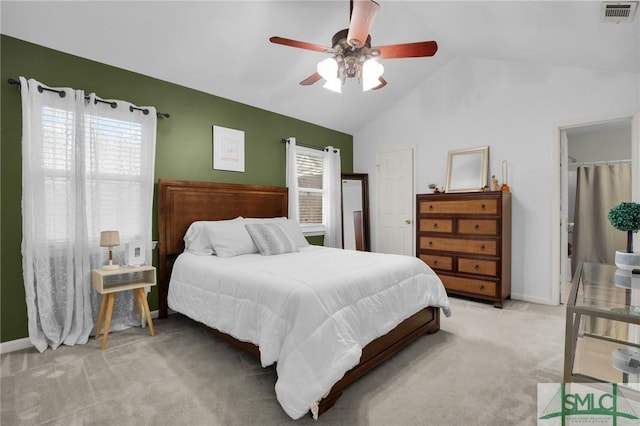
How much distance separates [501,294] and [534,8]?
2807mm

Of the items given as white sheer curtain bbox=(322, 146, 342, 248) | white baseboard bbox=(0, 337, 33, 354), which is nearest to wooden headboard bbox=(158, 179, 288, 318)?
white baseboard bbox=(0, 337, 33, 354)

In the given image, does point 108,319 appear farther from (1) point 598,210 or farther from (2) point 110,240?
(1) point 598,210

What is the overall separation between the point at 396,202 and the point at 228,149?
2.73 meters

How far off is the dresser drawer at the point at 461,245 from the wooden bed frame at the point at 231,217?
48.8 inches

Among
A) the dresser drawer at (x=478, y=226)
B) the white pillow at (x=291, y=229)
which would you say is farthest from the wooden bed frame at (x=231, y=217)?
the dresser drawer at (x=478, y=226)

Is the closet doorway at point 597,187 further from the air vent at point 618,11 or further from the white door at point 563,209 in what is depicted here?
the air vent at point 618,11

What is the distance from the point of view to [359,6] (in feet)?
5.96

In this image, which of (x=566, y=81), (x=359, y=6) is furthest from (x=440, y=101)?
(x=359, y=6)

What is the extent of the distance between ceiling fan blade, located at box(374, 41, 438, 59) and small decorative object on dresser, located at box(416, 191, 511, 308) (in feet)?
6.71

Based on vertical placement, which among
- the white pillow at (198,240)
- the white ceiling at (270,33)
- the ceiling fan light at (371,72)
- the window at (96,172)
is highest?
the white ceiling at (270,33)

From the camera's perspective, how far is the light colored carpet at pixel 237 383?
172cm

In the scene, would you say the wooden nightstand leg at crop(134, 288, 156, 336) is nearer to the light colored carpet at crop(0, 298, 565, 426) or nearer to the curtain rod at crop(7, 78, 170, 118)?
the light colored carpet at crop(0, 298, 565, 426)

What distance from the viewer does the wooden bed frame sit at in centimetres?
218

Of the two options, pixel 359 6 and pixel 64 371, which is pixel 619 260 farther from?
pixel 64 371
